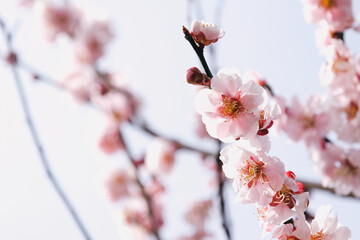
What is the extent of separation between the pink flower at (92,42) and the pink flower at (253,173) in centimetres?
414

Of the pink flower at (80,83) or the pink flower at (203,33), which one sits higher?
the pink flower at (80,83)

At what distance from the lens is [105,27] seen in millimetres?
5242

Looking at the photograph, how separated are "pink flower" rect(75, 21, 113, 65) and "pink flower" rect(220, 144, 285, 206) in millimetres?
4141

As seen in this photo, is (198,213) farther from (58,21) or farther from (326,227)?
(326,227)

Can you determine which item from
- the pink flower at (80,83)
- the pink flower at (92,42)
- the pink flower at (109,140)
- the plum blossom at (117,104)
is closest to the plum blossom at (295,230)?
the plum blossom at (117,104)

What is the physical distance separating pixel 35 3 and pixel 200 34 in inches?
198

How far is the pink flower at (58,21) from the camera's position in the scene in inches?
201

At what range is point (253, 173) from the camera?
1007 millimetres

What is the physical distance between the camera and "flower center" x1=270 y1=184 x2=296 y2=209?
3.05 ft

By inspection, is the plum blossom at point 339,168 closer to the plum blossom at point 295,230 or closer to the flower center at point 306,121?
the flower center at point 306,121

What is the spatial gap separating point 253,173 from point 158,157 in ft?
9.51

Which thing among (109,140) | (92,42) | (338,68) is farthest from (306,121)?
(92,42)

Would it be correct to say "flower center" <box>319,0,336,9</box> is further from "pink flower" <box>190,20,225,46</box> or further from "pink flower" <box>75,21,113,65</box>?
"pink flower" <box>75,21,113,65</box>

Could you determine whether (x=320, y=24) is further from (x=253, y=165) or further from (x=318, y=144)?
(x=253, y=165)
